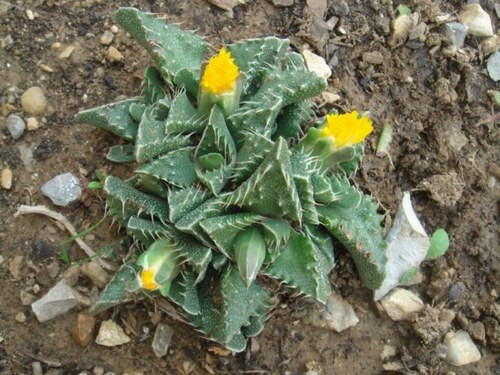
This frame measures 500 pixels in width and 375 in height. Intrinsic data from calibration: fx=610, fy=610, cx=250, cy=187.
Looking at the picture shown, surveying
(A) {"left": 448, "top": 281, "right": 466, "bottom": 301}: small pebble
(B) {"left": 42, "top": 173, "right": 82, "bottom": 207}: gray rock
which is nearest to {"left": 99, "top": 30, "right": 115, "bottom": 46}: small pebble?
(B) {"left": 42, "top": 173, "right": 82, "bottom": 207}: gray rock

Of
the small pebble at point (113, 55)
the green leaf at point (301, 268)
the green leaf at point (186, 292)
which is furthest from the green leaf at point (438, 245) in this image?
the small pebble at point (113, 55)

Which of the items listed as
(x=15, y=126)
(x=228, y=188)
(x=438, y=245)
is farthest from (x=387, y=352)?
(x=15, y=126)

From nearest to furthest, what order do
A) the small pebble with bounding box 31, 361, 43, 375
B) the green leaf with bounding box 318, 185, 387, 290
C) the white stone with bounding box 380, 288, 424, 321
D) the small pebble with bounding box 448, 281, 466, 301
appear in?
the small pebble with bounding box 31, 361, 43, 375
the green leaf with bounding box 318, 185, 387, 290
the white stone with bounding box 380, 288, 424, 321
the small pebble with bounding box 448, 281, 466, 301

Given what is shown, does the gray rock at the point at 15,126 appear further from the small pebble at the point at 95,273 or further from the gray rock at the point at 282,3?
the gray rock at the point at 282,3

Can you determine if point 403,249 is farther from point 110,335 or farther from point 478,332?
point 110,335

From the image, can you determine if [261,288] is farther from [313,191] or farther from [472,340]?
[472,340]

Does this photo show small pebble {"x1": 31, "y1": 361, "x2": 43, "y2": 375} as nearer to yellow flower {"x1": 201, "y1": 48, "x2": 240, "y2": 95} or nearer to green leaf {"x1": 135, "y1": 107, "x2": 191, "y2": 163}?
green leaf {"x1": 135, "y1": 107, "x2": 191, "y2": 163}
